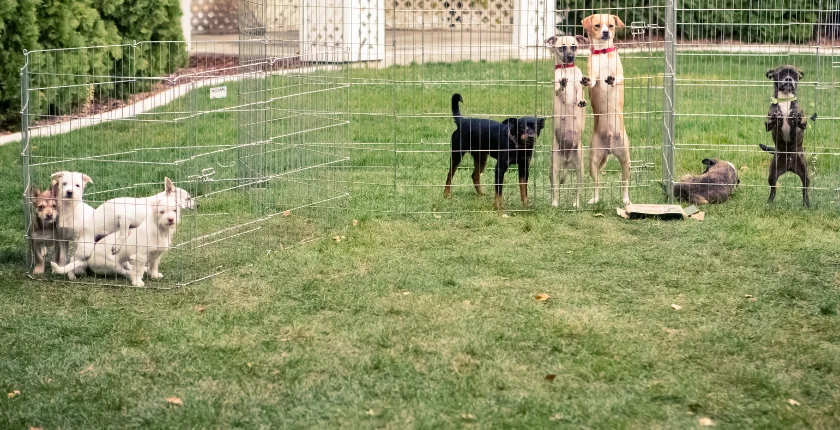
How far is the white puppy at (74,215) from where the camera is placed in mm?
5984

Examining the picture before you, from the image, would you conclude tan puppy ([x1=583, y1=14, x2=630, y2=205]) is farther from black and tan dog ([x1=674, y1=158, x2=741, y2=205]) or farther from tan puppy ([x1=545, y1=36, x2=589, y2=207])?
black and tan dog ([x1=674, y1=158, x2=741, y2=205])

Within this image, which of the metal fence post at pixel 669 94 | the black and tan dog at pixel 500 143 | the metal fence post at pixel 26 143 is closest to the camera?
the metal fence post at pixel 26 143

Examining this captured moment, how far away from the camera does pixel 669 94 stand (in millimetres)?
8359

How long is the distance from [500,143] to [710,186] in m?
1.74

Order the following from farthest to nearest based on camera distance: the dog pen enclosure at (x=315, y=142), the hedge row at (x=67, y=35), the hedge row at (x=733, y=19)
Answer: the hedge row at (x=67, y=35) → the hedge row at (x=733, y=19) → the dog pen enclosure at (x=315, y=142)

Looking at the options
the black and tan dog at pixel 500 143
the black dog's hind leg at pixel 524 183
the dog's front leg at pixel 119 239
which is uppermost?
the black and tan dog at pixel 500 143

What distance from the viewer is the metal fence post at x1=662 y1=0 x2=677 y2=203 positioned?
8.22 m

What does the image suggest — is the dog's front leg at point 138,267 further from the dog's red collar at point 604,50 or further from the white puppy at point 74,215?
the dog's red collar at point 604,50

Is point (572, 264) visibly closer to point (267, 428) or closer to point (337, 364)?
point (337, 364)

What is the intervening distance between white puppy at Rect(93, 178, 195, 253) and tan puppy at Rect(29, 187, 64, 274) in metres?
0.24

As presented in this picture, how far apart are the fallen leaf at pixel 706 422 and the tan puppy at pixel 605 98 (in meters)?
4.15

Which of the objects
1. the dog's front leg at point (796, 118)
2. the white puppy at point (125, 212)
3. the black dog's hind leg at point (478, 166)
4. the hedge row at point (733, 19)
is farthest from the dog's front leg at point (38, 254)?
the dog's front leg at point (796, 118)

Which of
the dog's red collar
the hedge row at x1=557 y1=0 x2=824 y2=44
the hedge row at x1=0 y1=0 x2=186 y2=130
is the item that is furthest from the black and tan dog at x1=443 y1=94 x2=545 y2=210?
the hedge row at x1=0 y1=0 x2=186 y2=130

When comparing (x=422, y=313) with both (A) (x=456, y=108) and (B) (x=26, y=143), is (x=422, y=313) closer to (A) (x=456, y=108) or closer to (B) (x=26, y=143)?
(B) (x=26, y=143)
